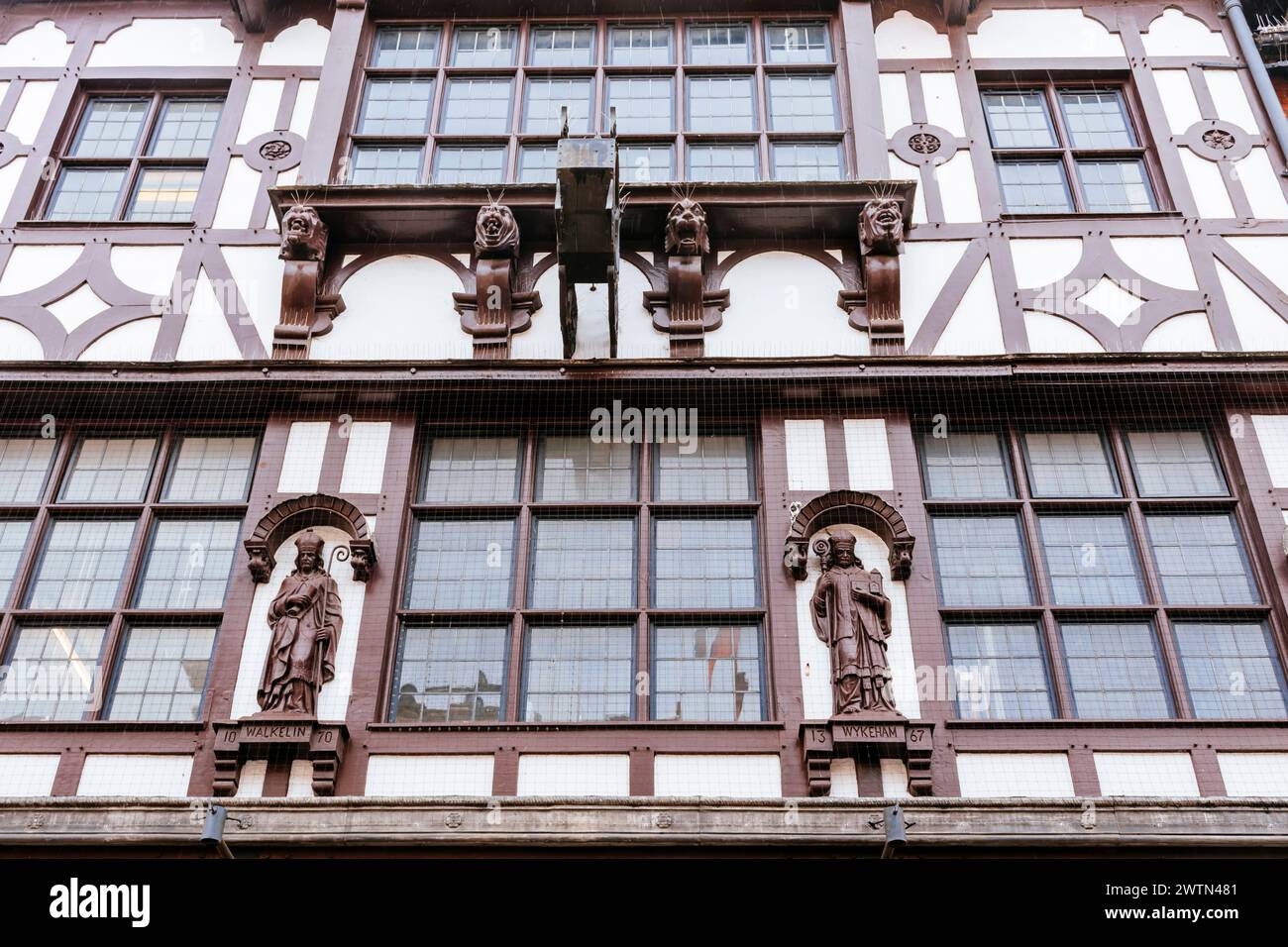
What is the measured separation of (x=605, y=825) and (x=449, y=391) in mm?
4081

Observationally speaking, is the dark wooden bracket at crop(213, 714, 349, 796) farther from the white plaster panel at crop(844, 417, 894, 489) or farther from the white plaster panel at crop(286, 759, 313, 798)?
the white plaster panel at crop(844, 417, 894, 489)

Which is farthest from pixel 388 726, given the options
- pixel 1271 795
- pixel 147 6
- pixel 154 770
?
pixel 147 6

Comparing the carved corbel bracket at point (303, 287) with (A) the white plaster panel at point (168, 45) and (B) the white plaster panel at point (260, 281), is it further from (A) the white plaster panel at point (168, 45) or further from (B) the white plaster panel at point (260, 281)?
(A) the white plaster panel at point (168, 45)

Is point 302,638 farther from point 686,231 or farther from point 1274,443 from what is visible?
point 1274,443

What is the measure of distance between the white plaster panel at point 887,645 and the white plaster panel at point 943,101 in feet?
15.8

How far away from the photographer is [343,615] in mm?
9680

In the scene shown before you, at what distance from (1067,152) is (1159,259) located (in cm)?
160

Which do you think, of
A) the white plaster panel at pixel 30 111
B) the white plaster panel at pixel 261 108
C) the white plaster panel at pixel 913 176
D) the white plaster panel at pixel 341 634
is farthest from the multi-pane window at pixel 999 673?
the white plaster panel at pixel 30 111

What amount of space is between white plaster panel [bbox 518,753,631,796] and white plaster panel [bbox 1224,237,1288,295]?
23.7 ft

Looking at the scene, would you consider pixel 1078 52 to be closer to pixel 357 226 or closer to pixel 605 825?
pixel 357 226

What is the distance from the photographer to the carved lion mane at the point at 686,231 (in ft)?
37.0

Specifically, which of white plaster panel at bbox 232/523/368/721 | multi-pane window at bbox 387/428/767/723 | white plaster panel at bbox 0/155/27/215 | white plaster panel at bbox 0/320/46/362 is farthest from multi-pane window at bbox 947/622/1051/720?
white plaster panel at bbox 0/155/27/215

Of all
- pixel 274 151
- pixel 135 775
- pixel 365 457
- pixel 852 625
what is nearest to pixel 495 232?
pixel 365 457

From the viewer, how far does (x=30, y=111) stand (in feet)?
43.4
